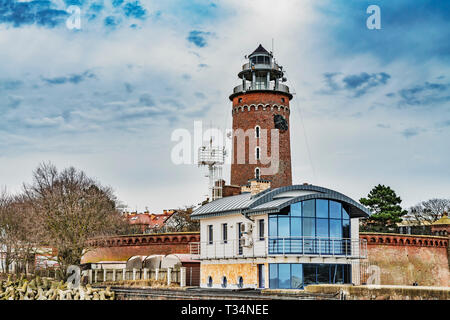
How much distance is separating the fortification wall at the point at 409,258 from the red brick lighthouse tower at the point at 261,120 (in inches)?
439

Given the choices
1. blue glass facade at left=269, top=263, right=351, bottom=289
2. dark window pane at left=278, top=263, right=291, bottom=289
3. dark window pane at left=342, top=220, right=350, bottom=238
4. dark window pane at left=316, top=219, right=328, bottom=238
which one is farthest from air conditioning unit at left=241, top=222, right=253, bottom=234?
dark window pane at left=342, top=220, right=350, bottom=238

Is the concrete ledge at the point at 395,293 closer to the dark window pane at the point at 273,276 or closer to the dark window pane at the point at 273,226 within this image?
the dark window pane at the point at 273,276

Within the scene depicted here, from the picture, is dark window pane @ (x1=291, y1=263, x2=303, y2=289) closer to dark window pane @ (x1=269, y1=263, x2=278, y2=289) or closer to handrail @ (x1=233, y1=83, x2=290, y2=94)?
dark window pane @ (x1=269, y1=263, x2=278, y2=289)

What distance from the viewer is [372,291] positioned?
23.4 m

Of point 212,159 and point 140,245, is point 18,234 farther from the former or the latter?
point 212,159

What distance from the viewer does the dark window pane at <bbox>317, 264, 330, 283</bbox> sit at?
32656 millimetres

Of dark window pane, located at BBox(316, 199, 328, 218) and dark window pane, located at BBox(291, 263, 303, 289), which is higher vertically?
dark window pane, located at BBox(316, 199, 328, 218)

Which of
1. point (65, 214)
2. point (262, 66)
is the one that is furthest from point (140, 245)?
point (262, 66)

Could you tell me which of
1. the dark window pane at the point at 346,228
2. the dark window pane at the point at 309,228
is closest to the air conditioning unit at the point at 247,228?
the dark window pane at the point at 309,228

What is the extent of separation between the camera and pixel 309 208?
33.2 metres

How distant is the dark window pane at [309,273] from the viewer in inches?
1267

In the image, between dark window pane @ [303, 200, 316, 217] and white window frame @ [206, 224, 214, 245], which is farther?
white window frame @ [206, 224, 214, 245]

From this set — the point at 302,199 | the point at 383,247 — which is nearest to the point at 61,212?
the point at 302,199

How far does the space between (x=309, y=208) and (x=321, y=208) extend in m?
0.81
